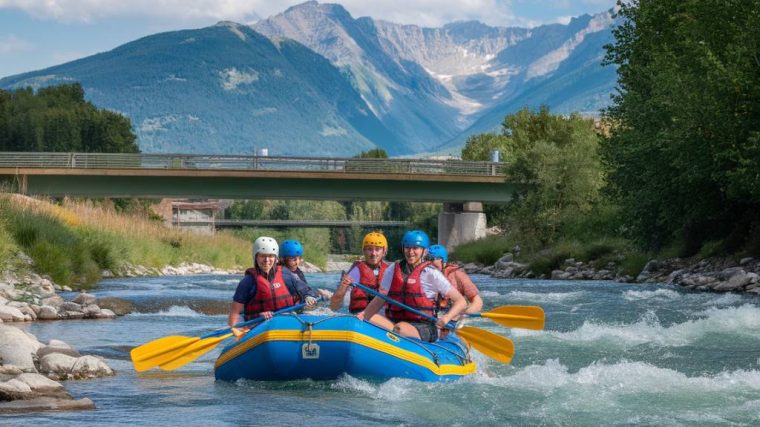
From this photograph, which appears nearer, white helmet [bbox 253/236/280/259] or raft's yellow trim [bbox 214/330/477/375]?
raft's yellow trim [bbox 214/330/477/375]

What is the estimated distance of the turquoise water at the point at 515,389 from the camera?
1190 centimetres

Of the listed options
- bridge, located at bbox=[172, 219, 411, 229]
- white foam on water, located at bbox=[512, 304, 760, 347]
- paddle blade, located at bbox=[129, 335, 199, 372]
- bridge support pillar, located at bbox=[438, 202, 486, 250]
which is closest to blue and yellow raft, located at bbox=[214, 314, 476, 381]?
paddle blade, located at bbox=[129, 335, 199, 372]

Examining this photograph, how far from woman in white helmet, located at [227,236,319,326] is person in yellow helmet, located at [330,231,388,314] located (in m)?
0.39

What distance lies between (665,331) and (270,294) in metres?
8.74

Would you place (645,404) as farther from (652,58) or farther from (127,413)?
(652,58)

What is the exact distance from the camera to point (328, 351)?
13141 mm

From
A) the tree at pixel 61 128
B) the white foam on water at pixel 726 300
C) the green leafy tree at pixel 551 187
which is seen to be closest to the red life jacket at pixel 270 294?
the white foam on water at pixel 726 300

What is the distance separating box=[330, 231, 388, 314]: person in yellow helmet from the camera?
1407cm

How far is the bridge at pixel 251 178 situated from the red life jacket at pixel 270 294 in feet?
140

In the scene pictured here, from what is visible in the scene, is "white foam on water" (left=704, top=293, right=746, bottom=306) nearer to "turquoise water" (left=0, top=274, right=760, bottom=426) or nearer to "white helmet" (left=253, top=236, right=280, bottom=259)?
"turquoise water" (left=0, top=274, right=760, bottom=426)

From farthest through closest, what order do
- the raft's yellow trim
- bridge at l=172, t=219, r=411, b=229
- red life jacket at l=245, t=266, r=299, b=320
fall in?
1. bridge at l=172, t=219, r=411, b=229
2. red life jacket at l=245, t=266, r=299, b=320
3. the raft's yellow trim

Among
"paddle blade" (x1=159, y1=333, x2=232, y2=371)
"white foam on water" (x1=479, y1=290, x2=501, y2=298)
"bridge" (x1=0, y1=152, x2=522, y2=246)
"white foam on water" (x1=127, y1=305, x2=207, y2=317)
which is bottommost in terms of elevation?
"white foam on water" (x1=127, y1=305, x2=207, y2=317)

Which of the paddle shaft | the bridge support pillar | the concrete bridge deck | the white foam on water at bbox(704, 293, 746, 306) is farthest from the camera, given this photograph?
the bridge support pillar

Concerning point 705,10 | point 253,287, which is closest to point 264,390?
point 253,287
